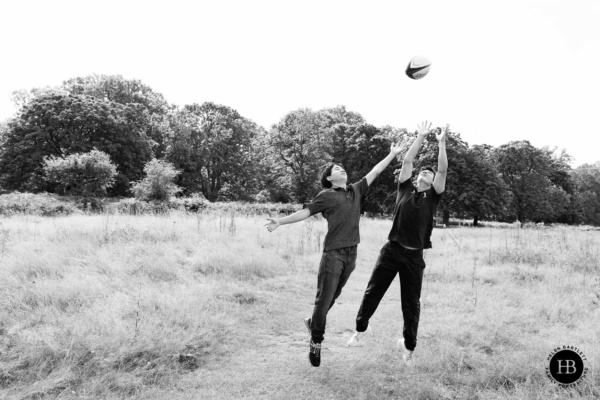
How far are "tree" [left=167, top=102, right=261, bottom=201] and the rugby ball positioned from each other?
111ft

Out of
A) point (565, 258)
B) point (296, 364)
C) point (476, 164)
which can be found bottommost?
point (296, 364)

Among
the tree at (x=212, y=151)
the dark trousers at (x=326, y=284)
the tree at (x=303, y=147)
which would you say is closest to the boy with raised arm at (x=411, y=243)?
the dark trousers at (x=326, y=284)

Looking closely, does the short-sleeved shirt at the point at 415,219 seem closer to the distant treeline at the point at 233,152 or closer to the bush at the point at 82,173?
the bush at the point at 82,173

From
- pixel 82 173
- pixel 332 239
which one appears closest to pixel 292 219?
pixel 332 239

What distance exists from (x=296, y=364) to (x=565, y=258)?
9.45 metres

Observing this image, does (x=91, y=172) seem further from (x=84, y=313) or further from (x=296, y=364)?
(x=296, y=364)

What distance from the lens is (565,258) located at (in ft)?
32.4

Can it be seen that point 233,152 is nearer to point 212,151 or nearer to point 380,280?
point 212,151

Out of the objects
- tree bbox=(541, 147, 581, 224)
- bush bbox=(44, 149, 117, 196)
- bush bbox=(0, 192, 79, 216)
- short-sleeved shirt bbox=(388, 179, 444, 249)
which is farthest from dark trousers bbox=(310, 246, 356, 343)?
tree bbox=(541, 147, 581, 224)

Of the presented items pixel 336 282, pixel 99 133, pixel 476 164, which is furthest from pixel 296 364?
pixel 99 133

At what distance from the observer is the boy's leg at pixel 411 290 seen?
417 cm

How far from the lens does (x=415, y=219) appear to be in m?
4.22

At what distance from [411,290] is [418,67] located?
3.74 meters

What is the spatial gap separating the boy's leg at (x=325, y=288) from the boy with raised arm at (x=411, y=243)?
64 cm
